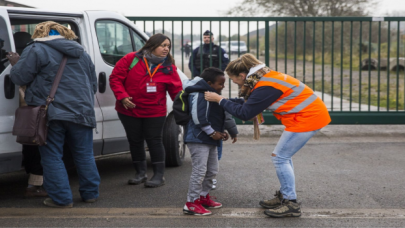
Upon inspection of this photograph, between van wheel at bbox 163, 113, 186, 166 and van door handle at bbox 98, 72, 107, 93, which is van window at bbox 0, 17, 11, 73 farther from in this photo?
van wheel at bbox 163, 113, 186, 166

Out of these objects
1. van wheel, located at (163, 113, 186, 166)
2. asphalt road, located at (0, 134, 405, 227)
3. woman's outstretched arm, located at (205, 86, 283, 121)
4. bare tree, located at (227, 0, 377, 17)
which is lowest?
asphalt road, located at (0, 134, 405, 227)

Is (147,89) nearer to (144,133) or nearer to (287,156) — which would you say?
(144,133)

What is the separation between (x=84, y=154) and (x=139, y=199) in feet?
2.34

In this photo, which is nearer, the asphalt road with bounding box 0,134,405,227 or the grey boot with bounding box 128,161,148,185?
the asphalt road with bounding box 0,134,405,227

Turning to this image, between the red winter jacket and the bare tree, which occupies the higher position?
the bare tree

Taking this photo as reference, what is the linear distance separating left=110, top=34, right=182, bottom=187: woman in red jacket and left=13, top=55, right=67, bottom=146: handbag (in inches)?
38.0

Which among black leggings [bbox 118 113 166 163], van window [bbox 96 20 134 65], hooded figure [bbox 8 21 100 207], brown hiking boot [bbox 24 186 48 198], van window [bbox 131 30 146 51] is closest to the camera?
hooded figure [bbox 8 21 100 207]

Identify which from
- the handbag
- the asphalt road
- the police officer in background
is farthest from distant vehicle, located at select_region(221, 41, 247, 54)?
the handbag

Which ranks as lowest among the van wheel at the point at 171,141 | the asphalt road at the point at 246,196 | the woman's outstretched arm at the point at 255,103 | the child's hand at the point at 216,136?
the asphalt road at the point at 246,196

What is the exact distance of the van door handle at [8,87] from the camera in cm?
487

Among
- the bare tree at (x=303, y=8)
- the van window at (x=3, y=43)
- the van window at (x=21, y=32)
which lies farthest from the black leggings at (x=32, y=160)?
the bare tree at (x=303, y=8)

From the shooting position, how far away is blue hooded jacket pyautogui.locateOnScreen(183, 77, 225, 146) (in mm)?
4637

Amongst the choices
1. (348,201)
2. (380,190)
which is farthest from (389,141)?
(348,201)

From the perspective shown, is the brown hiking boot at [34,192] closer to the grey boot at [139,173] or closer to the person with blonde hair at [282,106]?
the grey boot at [139,173]
